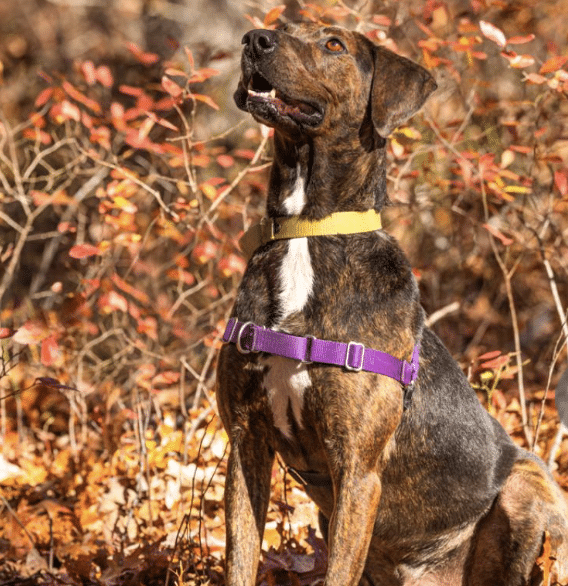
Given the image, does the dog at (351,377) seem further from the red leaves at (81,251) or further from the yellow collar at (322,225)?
the red leaves at (81,251)

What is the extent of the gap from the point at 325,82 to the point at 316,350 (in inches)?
39.4

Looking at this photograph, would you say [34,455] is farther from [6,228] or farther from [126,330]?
[6,228]

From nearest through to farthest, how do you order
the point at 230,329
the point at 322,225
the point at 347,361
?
the point at 347,361 → the point at 230,329 → the point at 322,225

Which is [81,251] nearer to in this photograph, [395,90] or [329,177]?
[329,177]

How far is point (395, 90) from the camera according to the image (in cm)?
319

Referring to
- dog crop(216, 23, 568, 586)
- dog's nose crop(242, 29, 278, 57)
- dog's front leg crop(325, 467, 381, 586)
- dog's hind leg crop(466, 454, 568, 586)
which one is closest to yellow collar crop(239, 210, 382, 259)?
dog crop(216, 23, 568, 586)

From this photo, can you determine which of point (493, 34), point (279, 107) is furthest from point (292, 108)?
point (493, 34)

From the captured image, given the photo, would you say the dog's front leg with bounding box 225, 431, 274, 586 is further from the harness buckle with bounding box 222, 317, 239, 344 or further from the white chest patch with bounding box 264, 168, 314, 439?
the harness buckle with bounding box 222, 317, 239, 344

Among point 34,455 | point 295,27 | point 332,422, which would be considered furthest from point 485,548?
point 34,455

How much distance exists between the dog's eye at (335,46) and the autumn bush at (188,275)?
3.35ft

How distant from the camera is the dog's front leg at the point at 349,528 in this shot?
2.88 metres

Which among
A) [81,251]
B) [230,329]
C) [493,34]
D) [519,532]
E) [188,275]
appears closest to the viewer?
[230,329]

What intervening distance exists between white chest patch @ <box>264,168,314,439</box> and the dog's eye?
0.56m

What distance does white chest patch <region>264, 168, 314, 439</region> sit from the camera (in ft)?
9.58
